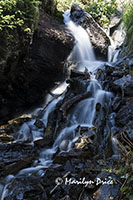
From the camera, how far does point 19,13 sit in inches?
222

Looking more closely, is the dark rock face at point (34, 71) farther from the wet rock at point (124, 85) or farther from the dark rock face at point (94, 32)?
the wet rock at point (124, 85)

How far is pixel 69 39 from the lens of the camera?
7621 mm

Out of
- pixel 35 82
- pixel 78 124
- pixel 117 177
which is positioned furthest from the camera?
pixel 35 82

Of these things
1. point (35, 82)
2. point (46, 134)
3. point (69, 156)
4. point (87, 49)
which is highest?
point (87, 49)

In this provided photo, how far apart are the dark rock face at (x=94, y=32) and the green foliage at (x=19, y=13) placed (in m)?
4.41

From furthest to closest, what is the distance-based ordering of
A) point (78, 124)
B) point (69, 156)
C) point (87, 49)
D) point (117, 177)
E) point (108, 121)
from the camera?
point (87, 49)
point (78, 124)
point (108, 121)
point (69, 156)
point (117, 177)

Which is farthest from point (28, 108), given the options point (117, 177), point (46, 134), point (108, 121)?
point (117, 177)

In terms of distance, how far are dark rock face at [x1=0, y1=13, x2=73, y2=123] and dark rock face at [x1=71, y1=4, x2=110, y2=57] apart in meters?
2.37

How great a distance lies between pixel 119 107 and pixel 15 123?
10.8 feet

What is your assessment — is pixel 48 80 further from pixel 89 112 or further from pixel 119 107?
pixel 119 107

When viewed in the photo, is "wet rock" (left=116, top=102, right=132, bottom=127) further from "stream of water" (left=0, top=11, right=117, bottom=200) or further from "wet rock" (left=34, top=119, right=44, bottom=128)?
"wet rock" (left=34, top=119, right=44, bottom=128)

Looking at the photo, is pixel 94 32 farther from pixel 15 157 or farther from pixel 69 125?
pixel 15 157

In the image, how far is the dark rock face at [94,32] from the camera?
31.1 feet

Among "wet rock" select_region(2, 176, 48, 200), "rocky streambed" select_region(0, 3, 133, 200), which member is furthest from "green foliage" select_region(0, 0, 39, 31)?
"wet rock" select_region(2, 176, 48, 200)
